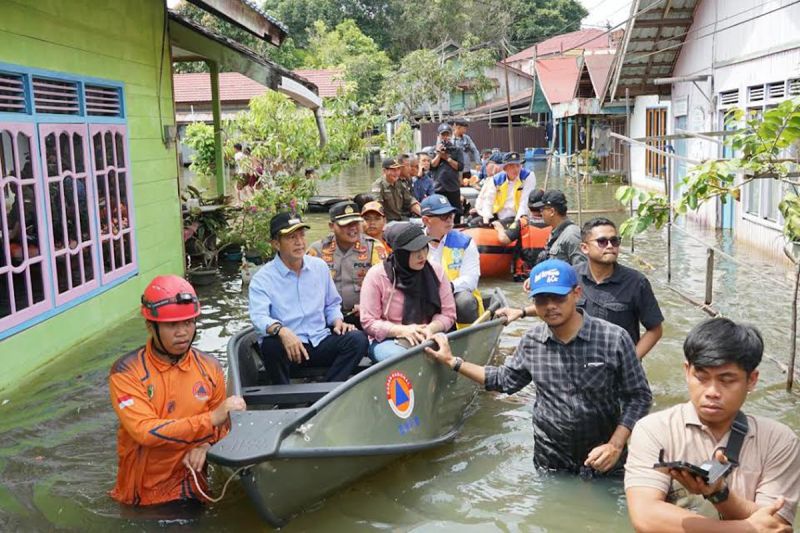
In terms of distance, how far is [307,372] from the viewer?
18.5ft

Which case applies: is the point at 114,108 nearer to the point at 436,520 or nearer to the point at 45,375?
the point at 45,375

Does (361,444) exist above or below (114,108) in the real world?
below

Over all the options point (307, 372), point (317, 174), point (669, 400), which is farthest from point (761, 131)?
point (317, 174)

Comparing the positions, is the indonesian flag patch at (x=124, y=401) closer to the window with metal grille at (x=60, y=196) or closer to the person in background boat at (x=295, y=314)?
the person in background boat at (x=295, y=314)

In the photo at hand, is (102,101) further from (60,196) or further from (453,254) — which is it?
(453,254)

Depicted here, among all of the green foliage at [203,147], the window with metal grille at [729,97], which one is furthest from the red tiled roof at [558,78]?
the window with metal grille at [729,97]

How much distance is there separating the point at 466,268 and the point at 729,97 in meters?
9.65

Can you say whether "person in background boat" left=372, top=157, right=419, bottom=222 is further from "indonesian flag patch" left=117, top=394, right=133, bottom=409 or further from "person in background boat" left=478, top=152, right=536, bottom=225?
"indonesian flag patch" left=117, top=394, right=133, bottom=409

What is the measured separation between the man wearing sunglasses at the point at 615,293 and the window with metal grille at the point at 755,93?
914 centimetres

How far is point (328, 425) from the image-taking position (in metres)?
4.32

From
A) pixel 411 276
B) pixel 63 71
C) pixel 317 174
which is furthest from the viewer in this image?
pixel 317 174

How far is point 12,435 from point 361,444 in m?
2.99

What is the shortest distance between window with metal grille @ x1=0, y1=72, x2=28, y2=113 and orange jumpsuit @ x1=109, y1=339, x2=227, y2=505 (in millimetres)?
3785

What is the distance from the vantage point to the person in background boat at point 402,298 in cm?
546
